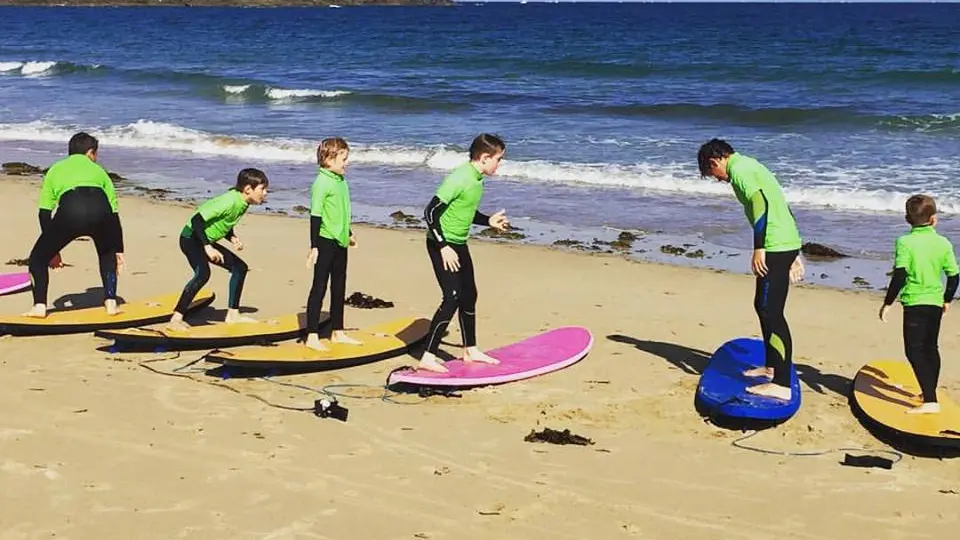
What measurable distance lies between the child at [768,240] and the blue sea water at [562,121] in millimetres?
4233

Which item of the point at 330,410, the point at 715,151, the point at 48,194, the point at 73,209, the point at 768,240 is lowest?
the point at 330,410

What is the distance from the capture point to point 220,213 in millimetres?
8609

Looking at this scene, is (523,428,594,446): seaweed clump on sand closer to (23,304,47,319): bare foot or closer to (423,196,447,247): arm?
(423,196,447,247): arm

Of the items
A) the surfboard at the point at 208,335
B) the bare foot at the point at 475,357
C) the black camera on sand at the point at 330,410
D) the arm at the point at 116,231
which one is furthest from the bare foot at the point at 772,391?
the arm at the point at 116,231

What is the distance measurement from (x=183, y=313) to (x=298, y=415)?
7.53 feet

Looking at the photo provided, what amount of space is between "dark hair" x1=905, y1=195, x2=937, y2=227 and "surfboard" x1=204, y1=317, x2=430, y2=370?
3.68m

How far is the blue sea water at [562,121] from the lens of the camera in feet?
51.0

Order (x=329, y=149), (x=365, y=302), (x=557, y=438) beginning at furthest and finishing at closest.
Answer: (x=365, y=302) < (x=329, y=149) < (x=557, y=438)

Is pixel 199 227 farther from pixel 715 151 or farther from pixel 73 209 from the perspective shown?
pixel 715 151

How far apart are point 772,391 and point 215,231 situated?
433 centimetres

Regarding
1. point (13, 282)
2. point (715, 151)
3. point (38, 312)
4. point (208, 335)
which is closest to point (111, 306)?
point (38, 312)

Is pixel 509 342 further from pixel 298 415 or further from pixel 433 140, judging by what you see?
pixel 433 140

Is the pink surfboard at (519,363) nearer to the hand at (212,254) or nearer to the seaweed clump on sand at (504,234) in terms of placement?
the hand at (212,254)

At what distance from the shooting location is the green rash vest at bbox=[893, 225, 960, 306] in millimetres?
6809
